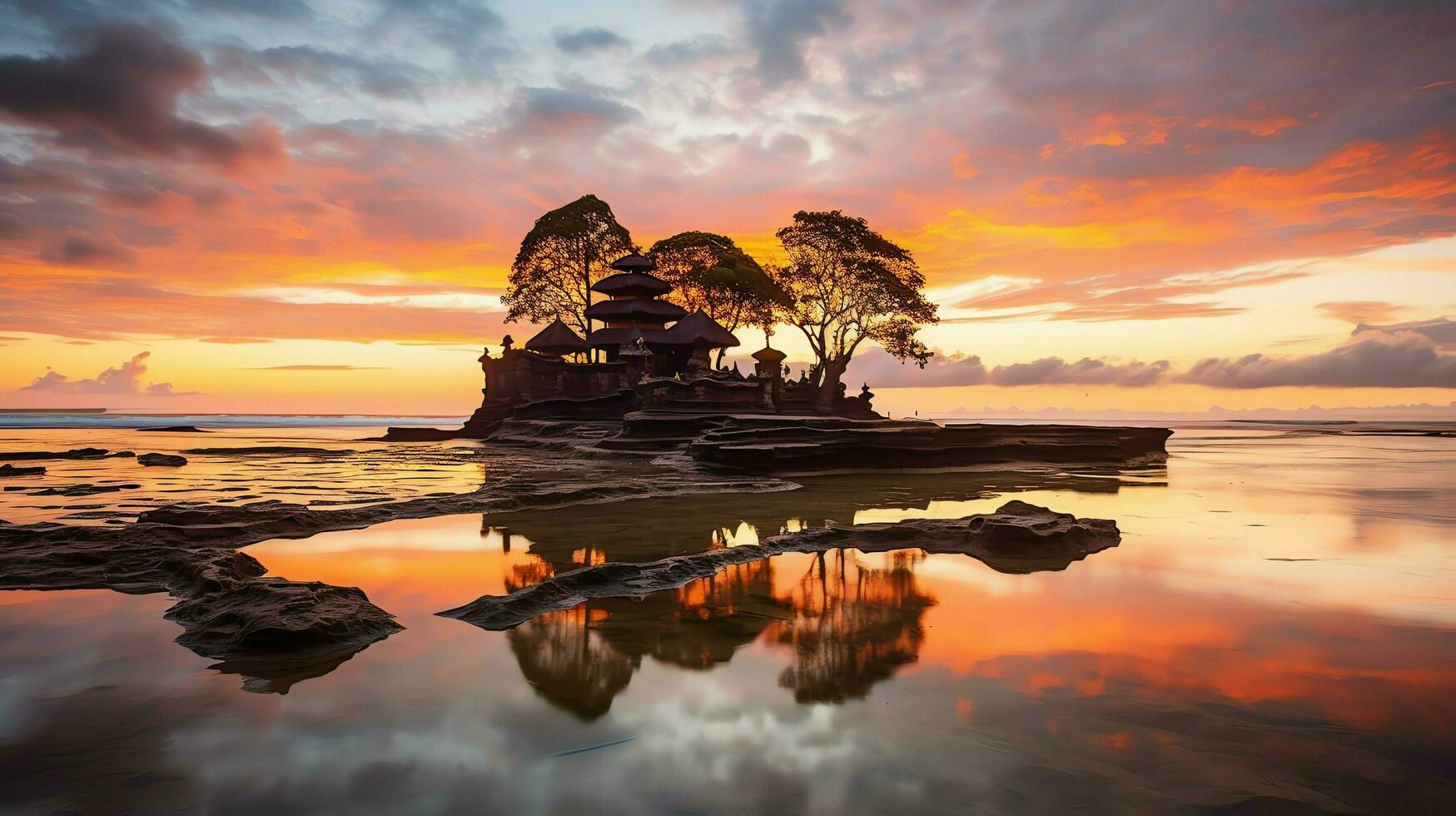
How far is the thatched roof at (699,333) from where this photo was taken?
3734 centimetres

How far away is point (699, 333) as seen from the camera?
37.3 m

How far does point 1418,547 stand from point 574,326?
4396 centimetres

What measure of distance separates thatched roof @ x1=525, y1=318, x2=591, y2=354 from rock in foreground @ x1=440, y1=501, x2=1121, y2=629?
34.8 meters

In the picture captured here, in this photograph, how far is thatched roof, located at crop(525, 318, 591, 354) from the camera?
42.2m

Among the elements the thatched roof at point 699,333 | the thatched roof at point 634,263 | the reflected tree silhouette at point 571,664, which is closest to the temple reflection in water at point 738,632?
the reflected tree silhouette at point 571,664

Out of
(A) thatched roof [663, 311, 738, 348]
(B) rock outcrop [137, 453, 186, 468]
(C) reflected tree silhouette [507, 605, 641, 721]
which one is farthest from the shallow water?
(A) thatched roof [663, 311, 738, 348]

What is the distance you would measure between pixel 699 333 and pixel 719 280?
6.75 meters

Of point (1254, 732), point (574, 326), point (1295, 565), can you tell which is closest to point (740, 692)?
point (1254, 732)

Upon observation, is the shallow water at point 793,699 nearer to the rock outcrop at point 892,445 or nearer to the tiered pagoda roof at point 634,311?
the rock outcrop at point 892,445

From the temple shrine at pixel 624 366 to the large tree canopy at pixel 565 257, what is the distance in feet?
6.48

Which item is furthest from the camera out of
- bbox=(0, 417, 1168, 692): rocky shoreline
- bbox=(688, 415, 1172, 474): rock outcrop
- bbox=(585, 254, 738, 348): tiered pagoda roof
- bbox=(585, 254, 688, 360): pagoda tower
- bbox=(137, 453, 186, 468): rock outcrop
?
bbox=(585, 254, 688, 360): pagoda tower

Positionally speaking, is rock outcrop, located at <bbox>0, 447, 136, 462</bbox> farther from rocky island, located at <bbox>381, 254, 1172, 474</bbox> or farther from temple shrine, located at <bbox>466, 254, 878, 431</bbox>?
temple shrine, located at <bbox>466, 254, 878, 431</bbox>

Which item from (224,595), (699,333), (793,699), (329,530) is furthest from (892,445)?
(224,595)

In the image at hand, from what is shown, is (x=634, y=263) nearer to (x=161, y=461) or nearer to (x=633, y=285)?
(x=633, y=285)
